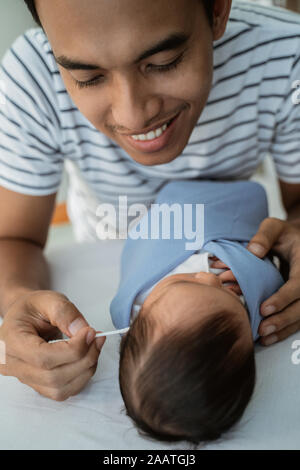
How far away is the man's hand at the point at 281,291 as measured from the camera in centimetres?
72

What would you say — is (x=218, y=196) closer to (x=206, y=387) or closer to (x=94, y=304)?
(x=94, y=304)

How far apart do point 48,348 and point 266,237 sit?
38cm

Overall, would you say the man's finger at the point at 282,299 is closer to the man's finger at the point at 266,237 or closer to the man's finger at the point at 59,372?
the man's finger at the point at 266,237

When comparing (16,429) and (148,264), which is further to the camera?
(148,264)

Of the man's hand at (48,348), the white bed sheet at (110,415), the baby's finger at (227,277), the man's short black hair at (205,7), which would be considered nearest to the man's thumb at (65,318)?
the man's hand at (48,348)

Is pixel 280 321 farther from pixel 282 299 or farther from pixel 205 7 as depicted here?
pixel 205 7

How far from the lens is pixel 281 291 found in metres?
0.72

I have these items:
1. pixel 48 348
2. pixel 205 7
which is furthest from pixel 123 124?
pixel 48 348

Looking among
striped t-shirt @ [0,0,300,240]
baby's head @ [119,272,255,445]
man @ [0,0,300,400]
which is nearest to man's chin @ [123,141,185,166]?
man @ [0,0,300,400]

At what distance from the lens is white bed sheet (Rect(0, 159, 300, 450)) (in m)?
0.61

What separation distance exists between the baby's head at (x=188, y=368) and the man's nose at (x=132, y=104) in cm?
24
